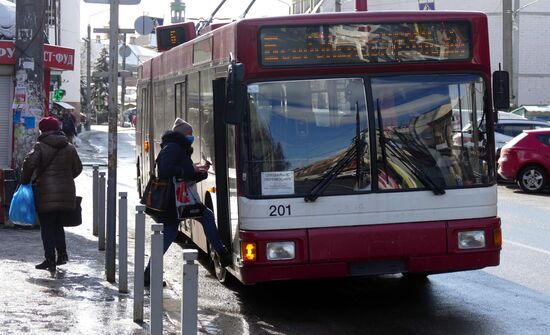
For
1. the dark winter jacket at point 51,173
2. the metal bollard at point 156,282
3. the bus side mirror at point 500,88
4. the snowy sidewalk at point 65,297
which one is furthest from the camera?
the dark winter jacket at point 51,173

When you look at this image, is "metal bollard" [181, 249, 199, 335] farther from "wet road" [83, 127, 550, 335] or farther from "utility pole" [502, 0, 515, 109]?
"utility pole" [502, 0, 515, 109]

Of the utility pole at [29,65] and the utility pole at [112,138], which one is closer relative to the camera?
the utility pole at [112,138]

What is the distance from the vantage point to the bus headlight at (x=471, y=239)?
8.91 m

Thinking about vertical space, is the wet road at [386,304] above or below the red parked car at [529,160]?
below

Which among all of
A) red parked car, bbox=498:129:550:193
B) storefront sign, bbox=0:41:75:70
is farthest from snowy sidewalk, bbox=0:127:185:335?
red parked car, bbox=498:129:550:193

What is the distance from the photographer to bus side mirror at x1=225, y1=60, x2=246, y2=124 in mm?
8461

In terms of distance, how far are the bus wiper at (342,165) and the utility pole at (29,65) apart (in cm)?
683

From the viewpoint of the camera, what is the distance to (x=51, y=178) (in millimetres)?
10797

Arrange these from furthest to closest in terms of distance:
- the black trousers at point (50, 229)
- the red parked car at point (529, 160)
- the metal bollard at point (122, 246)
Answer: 1. the red parked car at point (529, 160)
2. the black trousers at point (50, 229)
3. the metal bollard at point (122, 246)

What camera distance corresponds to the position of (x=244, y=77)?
28.6 ft

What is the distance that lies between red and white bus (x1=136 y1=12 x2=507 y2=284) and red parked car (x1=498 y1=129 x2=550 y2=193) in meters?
14.3

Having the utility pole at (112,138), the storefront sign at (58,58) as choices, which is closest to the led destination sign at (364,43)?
the utility pole at (112,138)

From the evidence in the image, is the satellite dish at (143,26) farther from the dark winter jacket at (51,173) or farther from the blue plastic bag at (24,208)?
the dark winter jacket at (51,173)

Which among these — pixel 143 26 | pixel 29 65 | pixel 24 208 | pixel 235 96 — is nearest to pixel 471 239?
pixel 235 96
